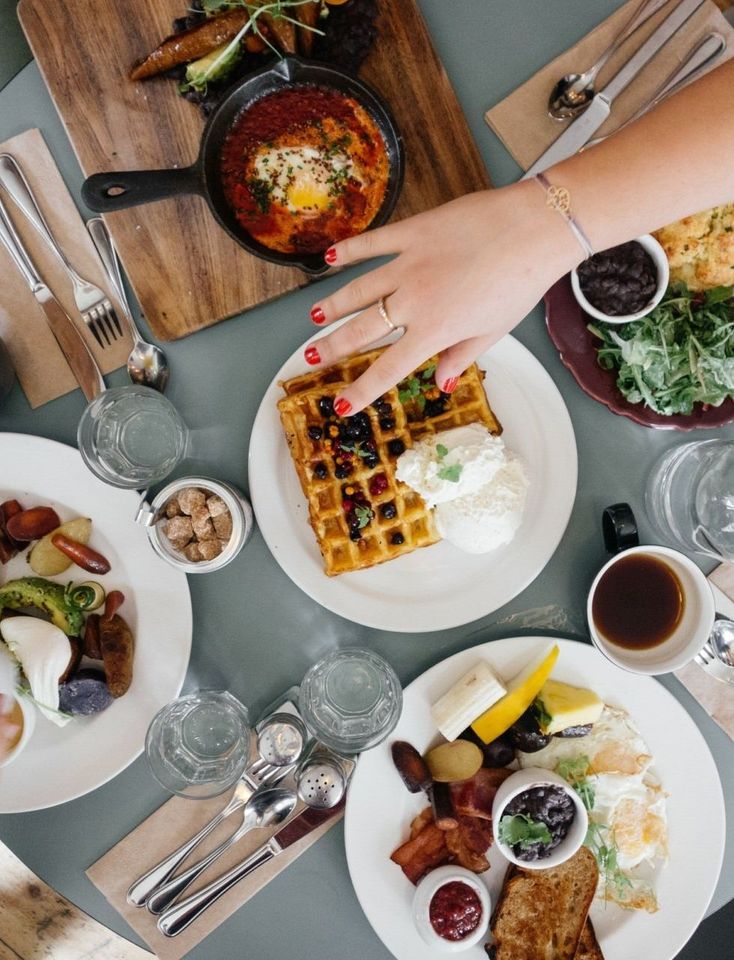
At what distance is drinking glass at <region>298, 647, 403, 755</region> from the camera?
77.7 inches

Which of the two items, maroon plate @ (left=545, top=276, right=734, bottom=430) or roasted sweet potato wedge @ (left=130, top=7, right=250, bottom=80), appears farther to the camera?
maroon plate @ (left=545, top=276, right=734, bottom=430)

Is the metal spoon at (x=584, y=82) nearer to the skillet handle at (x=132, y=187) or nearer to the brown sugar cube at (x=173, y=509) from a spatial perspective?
the skillet handle at (x=132, y=187)

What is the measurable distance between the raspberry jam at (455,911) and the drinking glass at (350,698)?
0.49 m

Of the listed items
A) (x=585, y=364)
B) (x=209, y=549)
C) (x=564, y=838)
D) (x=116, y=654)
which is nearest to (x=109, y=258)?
(x=209, y=549)

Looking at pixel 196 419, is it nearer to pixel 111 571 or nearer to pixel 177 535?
pixel 177 535

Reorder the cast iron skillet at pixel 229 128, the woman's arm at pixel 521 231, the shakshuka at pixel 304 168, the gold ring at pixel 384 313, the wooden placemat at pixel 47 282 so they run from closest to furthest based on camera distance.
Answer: the woman's arm at pixel 521 231 < the gold ring at pixel 384 313 < the cast iron skillet at pixel 229 128 < the shakshuka at pixel 304 168 < the wooden placemat at pixel 47 282

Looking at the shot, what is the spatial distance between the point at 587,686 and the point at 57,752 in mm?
1550

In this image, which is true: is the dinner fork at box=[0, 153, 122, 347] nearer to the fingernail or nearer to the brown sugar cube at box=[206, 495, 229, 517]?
the brown sugar cube at box=[206, 495, 229, 517]

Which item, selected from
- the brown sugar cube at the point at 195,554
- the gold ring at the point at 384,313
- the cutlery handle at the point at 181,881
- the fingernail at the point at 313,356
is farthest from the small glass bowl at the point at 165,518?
the cutlery handle at the point at 181,881

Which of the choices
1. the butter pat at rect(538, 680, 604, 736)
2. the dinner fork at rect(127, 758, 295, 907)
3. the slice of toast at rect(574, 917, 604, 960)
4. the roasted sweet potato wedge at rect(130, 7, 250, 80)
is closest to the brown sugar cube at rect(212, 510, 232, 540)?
the dinner fork at rect(127, 758, 295, 907)

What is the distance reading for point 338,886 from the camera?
215 centimetres

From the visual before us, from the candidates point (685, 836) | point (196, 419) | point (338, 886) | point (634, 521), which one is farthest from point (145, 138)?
point (685, 836)

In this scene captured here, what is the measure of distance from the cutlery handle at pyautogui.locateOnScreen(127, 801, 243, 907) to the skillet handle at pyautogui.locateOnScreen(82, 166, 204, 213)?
166cm

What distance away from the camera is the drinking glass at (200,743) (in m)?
1.97
